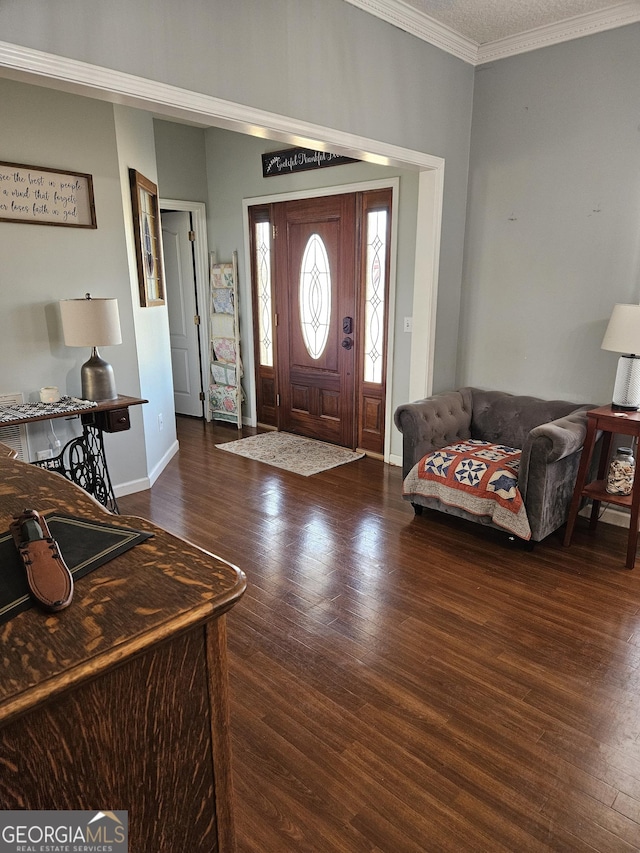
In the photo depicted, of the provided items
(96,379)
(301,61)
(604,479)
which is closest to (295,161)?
Answer: (301,61)

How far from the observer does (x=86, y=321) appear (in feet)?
10.6

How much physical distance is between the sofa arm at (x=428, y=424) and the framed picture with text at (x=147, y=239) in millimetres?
2083

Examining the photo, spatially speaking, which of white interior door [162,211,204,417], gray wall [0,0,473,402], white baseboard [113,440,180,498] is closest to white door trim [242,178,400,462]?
gray wall [0,0,473,402]

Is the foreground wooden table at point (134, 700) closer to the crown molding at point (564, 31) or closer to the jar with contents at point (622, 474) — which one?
the jar with contents at point (622, 474)

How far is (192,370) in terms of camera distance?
20.7ft

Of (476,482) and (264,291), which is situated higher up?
(264,291)

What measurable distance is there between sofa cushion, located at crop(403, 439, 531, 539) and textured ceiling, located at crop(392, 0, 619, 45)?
8.50ft

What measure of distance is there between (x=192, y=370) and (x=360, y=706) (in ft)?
15.8

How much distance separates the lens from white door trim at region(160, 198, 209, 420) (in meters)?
5.74

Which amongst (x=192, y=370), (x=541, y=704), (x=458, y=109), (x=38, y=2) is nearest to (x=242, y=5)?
(x=38, y=2)

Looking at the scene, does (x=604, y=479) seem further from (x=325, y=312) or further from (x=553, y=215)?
(x=325, y=312)

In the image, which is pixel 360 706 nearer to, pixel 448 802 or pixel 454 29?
pixel 448 802

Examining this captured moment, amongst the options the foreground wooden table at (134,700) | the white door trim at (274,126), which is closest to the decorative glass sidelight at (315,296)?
the white door trim at (274,126)

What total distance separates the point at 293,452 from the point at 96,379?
2102 mm
